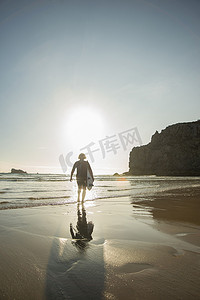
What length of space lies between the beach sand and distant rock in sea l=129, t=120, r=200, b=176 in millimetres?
84516

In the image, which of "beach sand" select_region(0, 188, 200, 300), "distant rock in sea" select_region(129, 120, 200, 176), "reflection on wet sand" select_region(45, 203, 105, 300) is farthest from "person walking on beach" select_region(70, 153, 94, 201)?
"distant rock in sea" select_region(129, 120, 200, 176)

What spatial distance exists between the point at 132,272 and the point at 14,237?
8.61ft

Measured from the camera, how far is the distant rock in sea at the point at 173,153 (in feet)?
288

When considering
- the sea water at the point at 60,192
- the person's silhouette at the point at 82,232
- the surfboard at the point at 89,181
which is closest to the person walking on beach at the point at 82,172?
the surfboard at the point at 89,181

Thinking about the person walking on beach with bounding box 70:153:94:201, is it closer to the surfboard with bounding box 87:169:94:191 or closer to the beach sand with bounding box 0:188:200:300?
the surfboard with bounding box 87:169:94:191

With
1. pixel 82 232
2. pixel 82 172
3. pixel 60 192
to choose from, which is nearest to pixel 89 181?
pixel 82 172

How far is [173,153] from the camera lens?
93.6 m

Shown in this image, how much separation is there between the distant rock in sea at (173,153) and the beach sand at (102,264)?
8452 cm

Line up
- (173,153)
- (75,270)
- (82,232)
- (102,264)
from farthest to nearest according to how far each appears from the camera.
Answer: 1. (173,153)
2. (82,232)
3. (102,264)
4. (75,270)

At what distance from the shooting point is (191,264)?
254 centimetres

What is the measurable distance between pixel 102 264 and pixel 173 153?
98451mm

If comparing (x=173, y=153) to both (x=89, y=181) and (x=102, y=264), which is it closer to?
(x=89, y=181)

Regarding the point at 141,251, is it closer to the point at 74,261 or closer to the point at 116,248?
the point at 116,248

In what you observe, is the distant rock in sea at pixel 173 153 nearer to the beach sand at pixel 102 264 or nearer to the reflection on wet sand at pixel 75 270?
the beach sand at pixel 102 264
